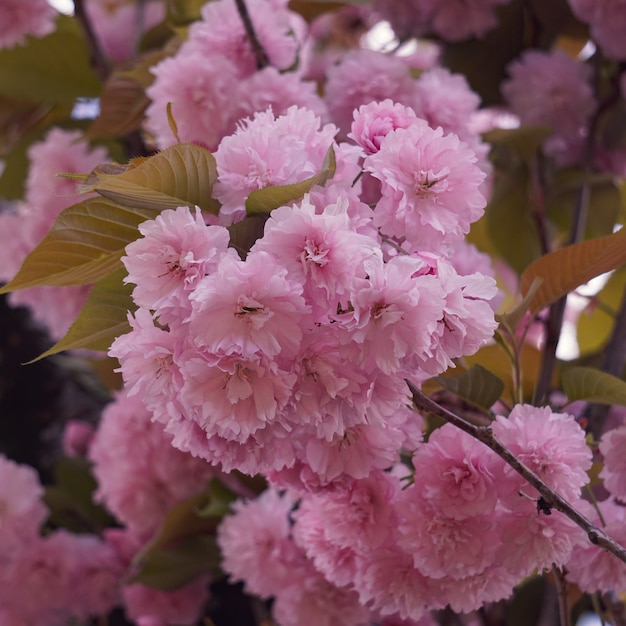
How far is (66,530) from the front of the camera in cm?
95

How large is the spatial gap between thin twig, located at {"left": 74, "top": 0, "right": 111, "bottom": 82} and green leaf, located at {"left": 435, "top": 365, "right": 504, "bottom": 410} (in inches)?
20.9

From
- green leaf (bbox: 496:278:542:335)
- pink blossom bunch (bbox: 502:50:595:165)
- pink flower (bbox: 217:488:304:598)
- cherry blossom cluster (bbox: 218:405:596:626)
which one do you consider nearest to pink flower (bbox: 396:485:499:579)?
cherry blossom cluster (bbox: 218:405:596:626)

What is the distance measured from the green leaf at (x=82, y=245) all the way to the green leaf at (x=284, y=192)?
0.06m

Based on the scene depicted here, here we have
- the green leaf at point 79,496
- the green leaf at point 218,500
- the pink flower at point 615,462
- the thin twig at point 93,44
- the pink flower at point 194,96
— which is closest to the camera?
the pink flower at point 615,462

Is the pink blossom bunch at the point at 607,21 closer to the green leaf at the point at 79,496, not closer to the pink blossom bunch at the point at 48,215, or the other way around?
the pink blossom bunch at the point at 48,215

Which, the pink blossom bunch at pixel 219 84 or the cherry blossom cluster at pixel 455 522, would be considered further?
the pink blossom bunch at pixel 219 84

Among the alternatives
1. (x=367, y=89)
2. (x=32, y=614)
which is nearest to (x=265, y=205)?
(x=367, y=89)

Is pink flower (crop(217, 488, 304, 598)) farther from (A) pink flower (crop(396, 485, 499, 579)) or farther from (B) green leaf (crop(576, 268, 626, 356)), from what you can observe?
(B) green leaf (crop(576, 268, 626, 356))

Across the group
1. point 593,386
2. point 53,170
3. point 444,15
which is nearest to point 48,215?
point 53,170

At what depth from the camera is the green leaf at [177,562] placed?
2.57 ft

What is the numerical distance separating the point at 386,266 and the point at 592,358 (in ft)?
1.38

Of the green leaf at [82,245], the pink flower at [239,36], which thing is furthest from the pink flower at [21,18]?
the green leaf at [82,245]

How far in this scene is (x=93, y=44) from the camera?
858 mm

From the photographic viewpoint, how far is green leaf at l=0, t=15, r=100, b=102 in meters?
0.94
